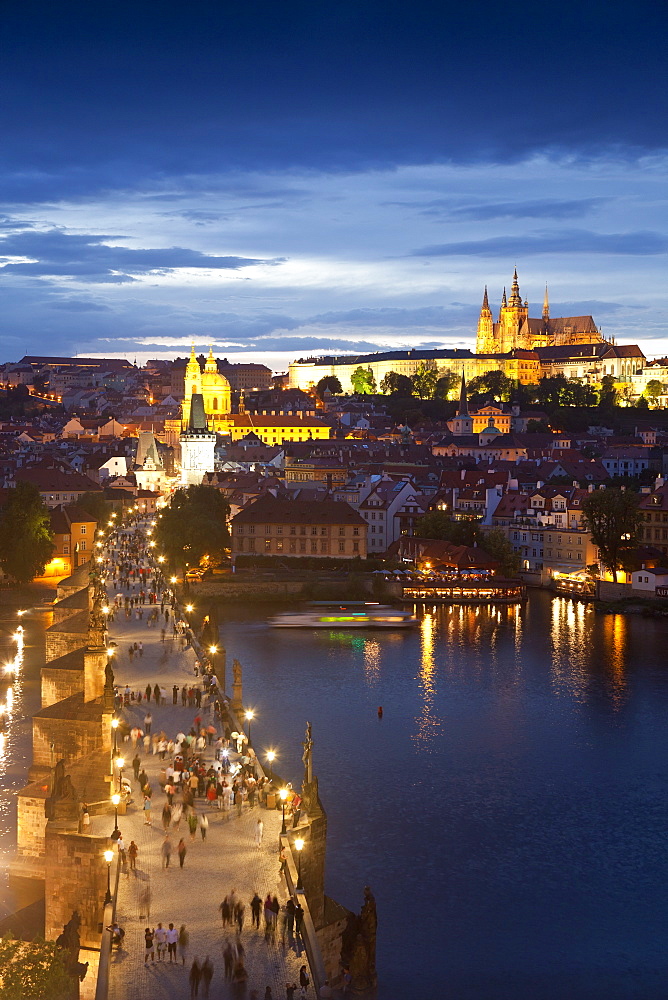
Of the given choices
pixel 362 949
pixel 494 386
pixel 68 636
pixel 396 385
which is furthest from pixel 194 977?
pixel 396 385

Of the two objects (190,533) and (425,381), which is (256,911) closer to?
(190,533)

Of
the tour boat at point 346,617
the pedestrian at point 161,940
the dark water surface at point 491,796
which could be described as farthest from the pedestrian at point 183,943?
the tour boat at point 346,617

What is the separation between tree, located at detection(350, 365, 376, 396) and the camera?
152 metres

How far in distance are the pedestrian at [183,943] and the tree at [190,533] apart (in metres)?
39.4

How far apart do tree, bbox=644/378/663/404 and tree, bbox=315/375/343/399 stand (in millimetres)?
39638

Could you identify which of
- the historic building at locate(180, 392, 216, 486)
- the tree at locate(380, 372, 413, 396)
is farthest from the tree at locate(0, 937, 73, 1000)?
the tree at locate(380, 372, 413, 396)

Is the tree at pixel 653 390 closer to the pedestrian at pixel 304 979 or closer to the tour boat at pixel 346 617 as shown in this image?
the tour boat at pixel 346 617

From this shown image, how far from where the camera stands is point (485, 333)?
166 meters

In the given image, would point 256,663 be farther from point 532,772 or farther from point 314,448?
point 314,448

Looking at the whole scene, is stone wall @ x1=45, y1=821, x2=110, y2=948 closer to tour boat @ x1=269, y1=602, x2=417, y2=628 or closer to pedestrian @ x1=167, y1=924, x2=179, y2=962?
pedestrian @ x1=167, y1=924, x2=179, y2=962

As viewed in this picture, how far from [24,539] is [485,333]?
124m

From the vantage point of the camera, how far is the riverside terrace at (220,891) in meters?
12.6

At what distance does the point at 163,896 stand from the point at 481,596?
1480 inches

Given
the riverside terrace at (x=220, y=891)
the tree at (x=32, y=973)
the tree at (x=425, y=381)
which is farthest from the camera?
the tree at (x=425, y=381)
